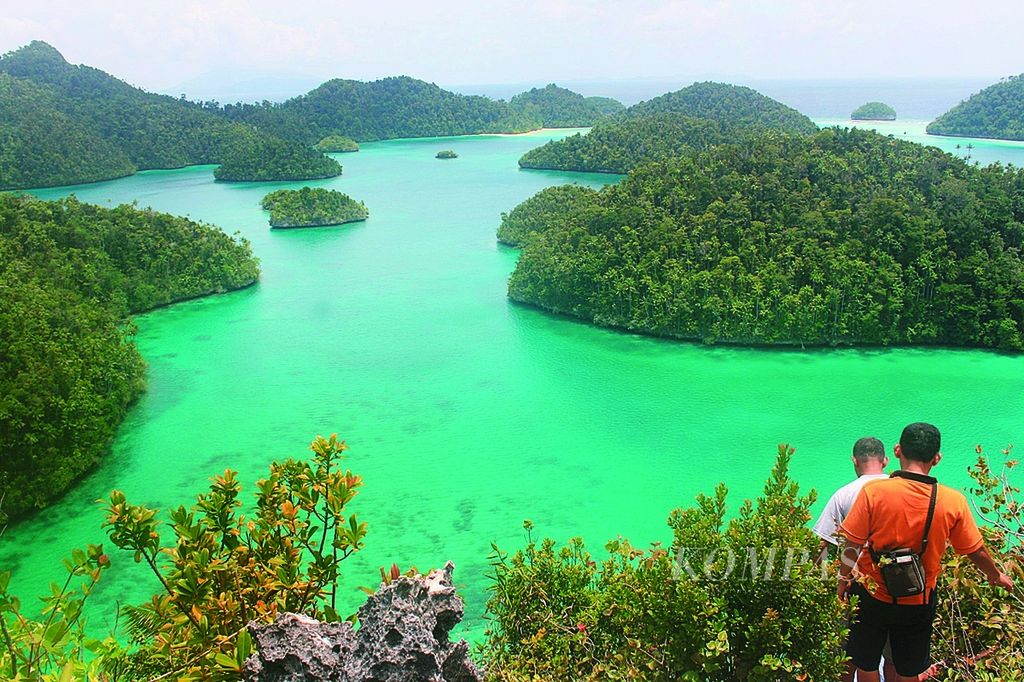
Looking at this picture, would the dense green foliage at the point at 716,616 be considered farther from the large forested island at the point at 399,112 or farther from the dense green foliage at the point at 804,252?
the large forested island at the point at 399,112

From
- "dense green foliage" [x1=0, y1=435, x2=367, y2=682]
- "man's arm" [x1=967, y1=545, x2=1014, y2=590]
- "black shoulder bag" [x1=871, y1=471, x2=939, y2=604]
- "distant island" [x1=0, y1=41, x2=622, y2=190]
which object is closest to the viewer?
"black shoulder bag" [x1=871, y1=471, x2=939, y2=604]

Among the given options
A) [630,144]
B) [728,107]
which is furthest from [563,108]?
[630,144]

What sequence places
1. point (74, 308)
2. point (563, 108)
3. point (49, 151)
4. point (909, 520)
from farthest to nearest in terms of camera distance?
1. point (563, 108)
2. point (49, 151)
3. point (74, 308)
4. point (909, 520)

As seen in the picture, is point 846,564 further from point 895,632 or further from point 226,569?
point 226,569

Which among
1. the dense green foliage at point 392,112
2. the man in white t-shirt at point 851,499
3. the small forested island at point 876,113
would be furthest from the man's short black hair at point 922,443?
the small forested island at point 876,113

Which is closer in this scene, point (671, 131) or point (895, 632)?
point (895, 632)

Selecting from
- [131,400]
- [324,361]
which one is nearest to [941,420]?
[324,361]

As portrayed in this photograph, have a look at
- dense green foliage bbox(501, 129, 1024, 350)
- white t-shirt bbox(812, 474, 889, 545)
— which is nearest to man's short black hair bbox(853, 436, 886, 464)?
white t-shirt bbox(812, 474, 889, 545)

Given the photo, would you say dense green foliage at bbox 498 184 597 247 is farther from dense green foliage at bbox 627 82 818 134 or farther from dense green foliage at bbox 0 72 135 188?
dense green foliage at bbox 0 72 135 188
